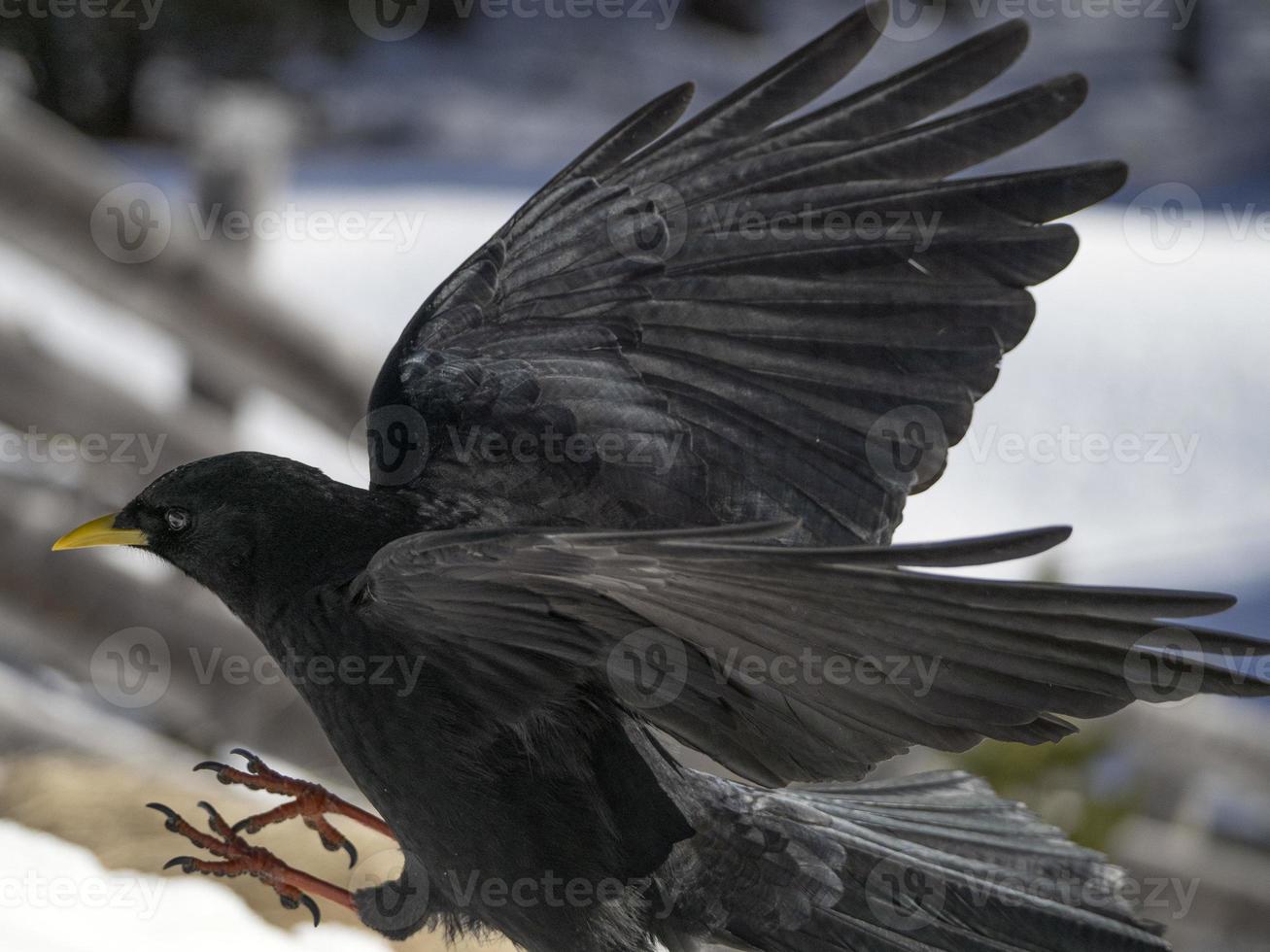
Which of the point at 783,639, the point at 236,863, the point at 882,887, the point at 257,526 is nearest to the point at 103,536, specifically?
the point at 257,526

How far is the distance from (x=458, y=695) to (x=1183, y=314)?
606cm

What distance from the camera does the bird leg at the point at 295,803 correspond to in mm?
1731

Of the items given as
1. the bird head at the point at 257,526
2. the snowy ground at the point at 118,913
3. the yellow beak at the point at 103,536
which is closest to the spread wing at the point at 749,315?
the bird head at the point at 257,526

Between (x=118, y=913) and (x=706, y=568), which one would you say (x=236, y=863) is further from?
(x=706, y=568)

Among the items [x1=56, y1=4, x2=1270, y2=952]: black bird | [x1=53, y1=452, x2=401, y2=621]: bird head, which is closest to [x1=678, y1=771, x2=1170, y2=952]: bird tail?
[x1=56, y1=4, x2=1270, y2=952]: black bird

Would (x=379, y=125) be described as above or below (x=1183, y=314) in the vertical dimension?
above

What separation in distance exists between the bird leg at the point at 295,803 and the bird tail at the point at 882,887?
48cm

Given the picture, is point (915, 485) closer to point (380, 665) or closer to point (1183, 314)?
point (380, 665)

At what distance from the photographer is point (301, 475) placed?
145 centimetres

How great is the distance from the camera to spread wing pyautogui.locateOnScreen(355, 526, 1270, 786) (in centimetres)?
102

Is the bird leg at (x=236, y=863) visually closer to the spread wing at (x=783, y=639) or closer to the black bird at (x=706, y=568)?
the black bird at (x=706, y=568)

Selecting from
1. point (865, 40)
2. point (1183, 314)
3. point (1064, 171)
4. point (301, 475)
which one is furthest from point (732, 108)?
point (1183, 314)

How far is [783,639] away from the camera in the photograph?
1146mm

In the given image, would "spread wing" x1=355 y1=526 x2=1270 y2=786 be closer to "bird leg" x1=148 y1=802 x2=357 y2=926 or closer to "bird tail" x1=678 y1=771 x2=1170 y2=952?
"bird tail" x1=678 y1=771 x2=1170 y2=952
